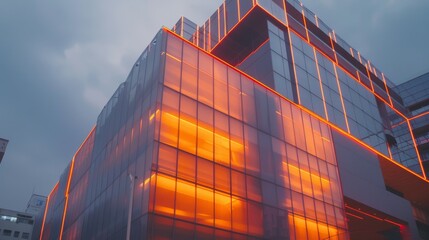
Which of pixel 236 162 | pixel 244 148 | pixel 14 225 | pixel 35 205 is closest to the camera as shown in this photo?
pixel 236 162

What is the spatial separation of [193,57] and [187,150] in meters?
8.82

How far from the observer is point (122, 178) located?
2969 cm

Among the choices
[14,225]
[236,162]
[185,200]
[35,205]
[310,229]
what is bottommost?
[310,229]

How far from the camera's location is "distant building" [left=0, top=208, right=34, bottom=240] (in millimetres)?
115438

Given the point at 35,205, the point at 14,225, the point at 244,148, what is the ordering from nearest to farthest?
the point at 244,148
the point at 14,225
the point at 35,205

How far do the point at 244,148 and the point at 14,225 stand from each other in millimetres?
111884

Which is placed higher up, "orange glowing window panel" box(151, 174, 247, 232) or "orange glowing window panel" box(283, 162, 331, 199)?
"orange glowing window panel" box(283, 162, 331, 199)

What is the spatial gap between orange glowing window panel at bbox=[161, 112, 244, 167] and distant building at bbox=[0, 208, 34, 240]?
344ft

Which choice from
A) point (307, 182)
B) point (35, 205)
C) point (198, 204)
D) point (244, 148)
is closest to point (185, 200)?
point (198, 204)

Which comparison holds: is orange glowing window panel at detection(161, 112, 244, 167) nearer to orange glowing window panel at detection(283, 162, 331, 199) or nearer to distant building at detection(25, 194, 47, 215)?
orange glowing window panel at detection(283, 162, 331, 199)

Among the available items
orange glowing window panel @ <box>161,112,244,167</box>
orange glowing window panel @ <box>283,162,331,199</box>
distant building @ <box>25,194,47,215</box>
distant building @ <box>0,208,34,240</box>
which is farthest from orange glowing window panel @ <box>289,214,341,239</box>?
distant building @ <box>25,194,47,215</box>

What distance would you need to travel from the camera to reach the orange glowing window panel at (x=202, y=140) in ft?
88.6

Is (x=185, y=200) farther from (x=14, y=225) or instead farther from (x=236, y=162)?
(x=14, y=225)

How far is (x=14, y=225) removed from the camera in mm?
118000
